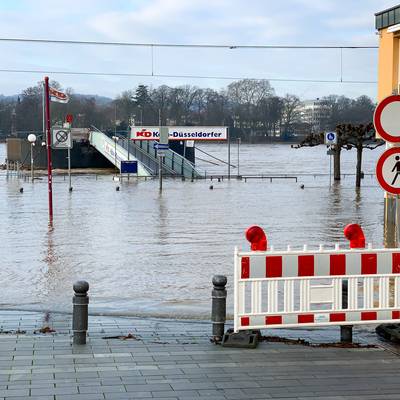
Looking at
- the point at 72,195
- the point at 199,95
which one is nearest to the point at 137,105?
the point at 199,95

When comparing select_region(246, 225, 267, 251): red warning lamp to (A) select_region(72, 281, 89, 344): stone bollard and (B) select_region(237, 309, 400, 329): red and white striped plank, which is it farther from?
(A) select_region(72, 281, 89, 344): stone bollard

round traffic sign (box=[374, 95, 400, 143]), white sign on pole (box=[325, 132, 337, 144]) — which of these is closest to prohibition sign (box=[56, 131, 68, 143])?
white sign on pole (box=[325, 132, 337, 144])

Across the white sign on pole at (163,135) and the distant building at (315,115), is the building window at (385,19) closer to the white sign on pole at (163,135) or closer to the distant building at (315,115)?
the white sign on pole at (163,135)

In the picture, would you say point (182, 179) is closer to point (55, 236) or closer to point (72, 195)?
point (72, 195)

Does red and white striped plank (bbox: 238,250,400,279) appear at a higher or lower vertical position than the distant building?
lower

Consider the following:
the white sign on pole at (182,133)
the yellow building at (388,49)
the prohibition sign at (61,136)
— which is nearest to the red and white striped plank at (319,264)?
the yellow building at (388,49)

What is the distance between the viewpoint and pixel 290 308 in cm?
732

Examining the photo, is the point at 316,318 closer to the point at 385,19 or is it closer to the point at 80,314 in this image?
the point at 80,314

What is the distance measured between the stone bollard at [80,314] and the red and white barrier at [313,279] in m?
1.45

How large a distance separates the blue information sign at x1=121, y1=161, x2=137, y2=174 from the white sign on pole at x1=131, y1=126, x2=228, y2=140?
212 inches

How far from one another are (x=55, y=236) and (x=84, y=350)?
12907 millimetres

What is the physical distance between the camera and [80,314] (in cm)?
730

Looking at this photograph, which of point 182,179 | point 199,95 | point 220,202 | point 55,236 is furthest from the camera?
point 199,95

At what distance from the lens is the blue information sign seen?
176 feet
